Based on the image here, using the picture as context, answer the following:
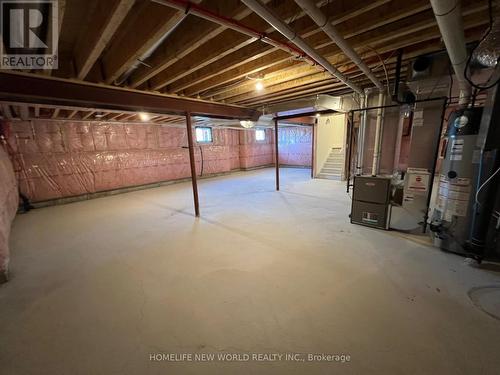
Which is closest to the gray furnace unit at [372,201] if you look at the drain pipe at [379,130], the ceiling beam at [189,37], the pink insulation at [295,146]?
the drain pipe at [379,130]

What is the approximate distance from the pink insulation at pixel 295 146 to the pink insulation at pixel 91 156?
13.8 feet

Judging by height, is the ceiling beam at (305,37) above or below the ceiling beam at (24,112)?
above

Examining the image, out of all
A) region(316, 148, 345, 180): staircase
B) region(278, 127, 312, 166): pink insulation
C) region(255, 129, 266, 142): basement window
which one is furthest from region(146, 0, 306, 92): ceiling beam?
region(278, 127, 312, 166): pink insulation

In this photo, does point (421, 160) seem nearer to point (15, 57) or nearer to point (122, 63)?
point (122, 63)

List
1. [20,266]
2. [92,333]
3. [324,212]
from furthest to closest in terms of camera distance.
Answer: [324,212]
[20,266]
[92,333]

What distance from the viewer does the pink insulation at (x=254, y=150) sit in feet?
28.5

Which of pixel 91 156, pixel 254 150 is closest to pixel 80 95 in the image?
pixel 91 156

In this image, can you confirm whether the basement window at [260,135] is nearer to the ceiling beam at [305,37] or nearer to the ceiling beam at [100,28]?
the ceiling beam at [305,37]

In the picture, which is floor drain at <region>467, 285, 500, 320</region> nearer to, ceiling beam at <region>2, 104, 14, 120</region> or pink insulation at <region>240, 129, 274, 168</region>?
ceiling beam at <region>2, 104, 14, 120</region>

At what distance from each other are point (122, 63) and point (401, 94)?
3575 mm

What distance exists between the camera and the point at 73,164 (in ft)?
15.8

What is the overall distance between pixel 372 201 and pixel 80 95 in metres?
3.96

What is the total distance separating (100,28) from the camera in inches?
58.7

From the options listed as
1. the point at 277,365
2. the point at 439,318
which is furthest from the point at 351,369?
the point at 439,318
